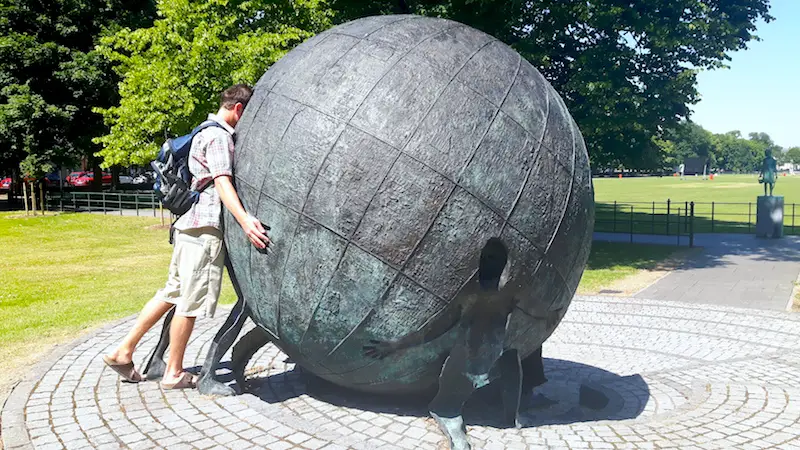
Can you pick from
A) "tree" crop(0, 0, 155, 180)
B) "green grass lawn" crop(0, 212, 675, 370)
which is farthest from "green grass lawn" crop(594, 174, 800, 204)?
"tree" crop(0, 0, 155, 180)

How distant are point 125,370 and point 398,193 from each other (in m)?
3.47

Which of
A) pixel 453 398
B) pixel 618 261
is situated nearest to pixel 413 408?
pixel 453 398

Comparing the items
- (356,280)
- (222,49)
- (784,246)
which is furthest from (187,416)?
(784,246)

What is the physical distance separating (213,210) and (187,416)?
1721 millimetres

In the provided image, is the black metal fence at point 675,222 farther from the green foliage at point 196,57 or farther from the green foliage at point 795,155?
the green foliage at point 795,155

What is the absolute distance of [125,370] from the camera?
595cm

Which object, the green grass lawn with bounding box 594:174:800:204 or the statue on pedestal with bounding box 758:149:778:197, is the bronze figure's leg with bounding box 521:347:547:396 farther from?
the green grass lawn with bounding box 594:174:800:204

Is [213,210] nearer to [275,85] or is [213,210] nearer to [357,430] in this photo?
[275,85]

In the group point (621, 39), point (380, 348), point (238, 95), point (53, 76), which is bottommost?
point (380, 348)

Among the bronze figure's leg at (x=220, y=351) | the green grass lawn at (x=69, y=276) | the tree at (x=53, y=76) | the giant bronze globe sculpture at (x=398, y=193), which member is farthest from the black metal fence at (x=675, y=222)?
the tree at (x=53, y=76)

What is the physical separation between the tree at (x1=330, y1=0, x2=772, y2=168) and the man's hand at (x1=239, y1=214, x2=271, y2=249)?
10.4m

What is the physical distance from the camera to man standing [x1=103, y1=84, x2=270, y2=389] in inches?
198

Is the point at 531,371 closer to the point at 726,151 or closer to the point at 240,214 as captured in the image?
the point at 240,214

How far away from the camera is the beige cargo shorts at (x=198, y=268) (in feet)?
17.8
